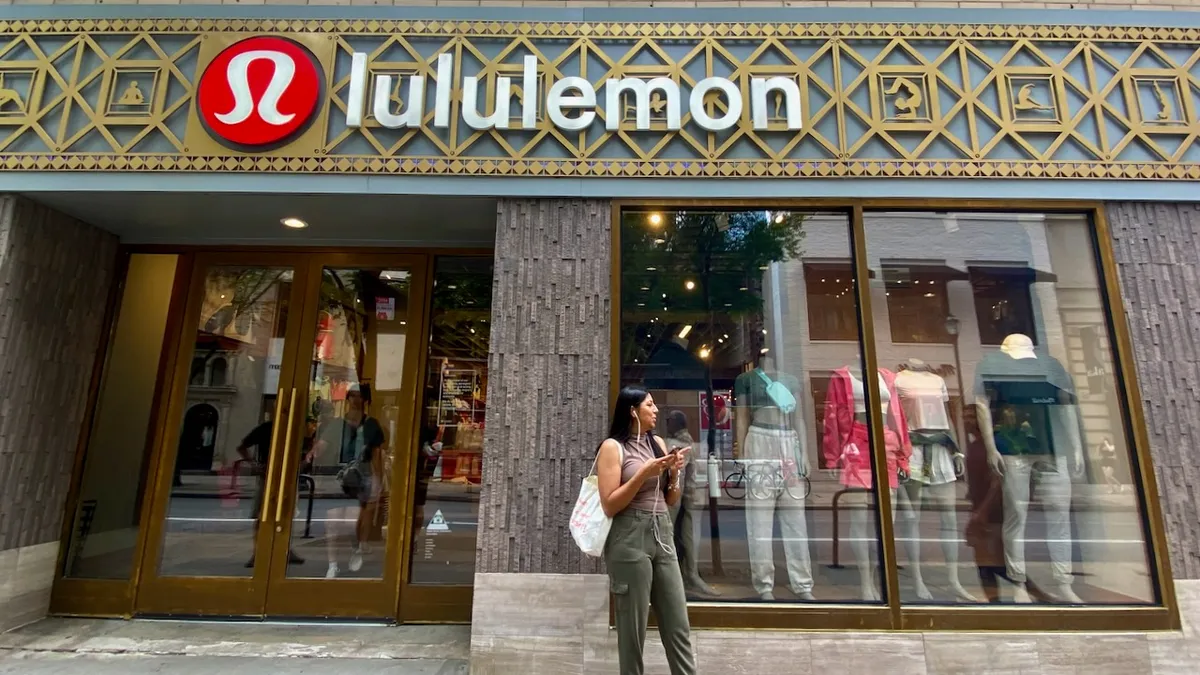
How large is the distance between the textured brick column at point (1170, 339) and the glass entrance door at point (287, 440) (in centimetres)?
558

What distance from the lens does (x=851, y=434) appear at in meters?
4.18

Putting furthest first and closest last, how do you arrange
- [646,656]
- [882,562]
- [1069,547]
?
[1069,547]
[882,562]
[646,656]

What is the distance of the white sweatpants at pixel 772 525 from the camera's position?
4027 mm

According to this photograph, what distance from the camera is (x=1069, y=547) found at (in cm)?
411

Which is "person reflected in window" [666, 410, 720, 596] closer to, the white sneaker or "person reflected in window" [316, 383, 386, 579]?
the white sneaker

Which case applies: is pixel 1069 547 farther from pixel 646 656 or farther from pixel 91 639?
pixel 91 639

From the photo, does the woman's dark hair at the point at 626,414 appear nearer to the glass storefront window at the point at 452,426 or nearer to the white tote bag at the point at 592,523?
the white tote bag at the point at 592,523

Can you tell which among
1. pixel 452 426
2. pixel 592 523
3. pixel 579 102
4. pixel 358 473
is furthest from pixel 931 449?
pixel 358 473

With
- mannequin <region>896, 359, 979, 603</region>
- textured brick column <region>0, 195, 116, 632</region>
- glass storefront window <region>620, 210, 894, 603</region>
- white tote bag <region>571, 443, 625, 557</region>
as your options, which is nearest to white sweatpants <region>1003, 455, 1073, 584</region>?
mannequin <region>896, 359, 979, 603</region>

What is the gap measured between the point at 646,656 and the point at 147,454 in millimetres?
4581

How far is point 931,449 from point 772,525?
146cm

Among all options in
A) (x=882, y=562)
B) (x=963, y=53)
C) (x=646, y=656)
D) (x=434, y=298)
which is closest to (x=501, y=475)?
(x=646, y=656)

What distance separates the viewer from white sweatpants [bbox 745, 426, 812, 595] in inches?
159

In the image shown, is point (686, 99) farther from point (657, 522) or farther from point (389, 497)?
point (389, 497)
